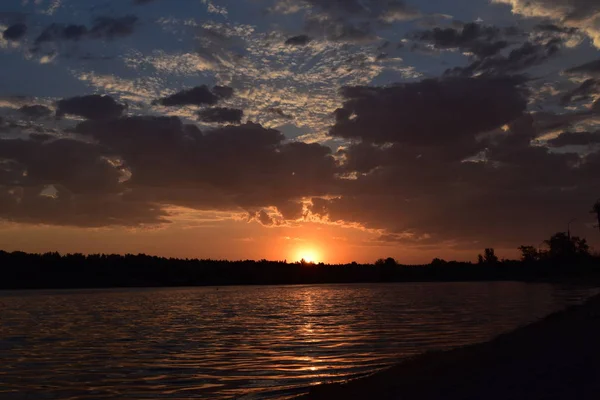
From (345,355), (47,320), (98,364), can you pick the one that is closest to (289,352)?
(345,355)

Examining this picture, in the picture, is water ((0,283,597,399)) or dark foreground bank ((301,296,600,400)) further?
water ((0,283,597,399))

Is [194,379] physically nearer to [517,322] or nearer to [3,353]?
[3,353]

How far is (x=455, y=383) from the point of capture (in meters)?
17.5

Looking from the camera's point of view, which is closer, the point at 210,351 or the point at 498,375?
the point at 498,375

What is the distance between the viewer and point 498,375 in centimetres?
1786

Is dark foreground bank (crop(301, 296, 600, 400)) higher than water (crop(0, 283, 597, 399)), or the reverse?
dark foreground bank (crop(301, 296, 600, 400))

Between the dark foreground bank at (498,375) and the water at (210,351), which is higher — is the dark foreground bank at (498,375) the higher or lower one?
the higher one

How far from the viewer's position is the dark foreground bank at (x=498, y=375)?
15471mm

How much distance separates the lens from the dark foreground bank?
15.5 meters

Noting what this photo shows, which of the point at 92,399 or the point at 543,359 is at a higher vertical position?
the point at 543,359

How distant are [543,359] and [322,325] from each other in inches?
1143

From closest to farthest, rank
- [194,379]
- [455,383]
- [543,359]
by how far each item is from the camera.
Answer: [455,383]
[543,359]
[194,379]

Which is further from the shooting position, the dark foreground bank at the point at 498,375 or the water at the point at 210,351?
the water at the point at 210,351

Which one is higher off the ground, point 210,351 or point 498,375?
point 498,375
